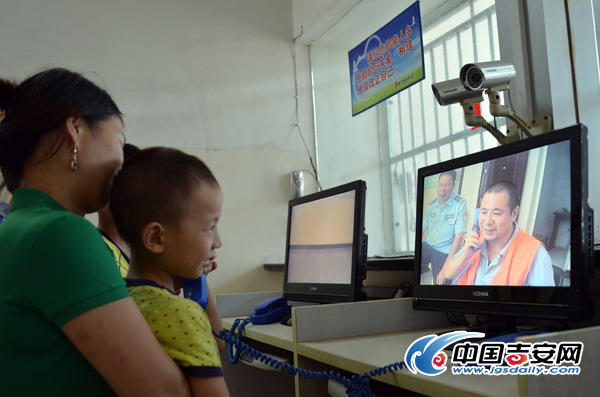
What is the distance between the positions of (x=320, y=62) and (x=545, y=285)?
9.06 feet

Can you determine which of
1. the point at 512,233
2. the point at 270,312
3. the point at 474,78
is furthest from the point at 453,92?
the point at 270,312

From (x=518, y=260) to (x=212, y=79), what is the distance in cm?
250

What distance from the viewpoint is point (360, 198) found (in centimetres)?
197

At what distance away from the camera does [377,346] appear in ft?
4.68

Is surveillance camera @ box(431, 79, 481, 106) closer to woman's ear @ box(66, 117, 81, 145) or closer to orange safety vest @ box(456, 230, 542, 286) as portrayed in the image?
orange safety vest @ box(456, 230, 542, 286)

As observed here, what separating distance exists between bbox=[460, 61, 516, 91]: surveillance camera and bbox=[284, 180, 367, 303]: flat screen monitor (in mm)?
494

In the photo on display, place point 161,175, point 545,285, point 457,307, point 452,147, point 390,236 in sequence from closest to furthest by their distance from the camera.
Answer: point 161,175 → point 545,285 → point 457,307 → point 452,147 → point 390,236

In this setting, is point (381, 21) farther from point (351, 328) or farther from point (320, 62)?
point (351, 328)

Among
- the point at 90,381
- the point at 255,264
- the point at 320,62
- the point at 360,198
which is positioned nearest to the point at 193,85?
the point at 320,62

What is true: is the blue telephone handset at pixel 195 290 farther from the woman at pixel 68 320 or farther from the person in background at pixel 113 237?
the person in background at pixel 113 237

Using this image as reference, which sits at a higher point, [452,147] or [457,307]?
[452,147]

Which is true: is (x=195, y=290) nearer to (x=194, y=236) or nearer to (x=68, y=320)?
(x=194, y=236)

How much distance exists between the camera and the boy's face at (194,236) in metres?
0.96

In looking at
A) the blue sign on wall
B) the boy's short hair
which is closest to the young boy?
the boy's short hair
